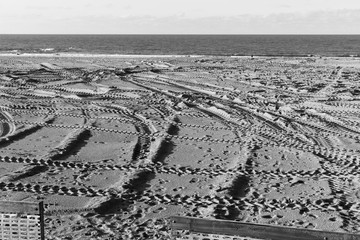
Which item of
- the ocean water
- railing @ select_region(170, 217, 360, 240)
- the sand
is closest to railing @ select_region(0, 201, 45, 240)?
railing @ select_region(170, 217, 360, 240)

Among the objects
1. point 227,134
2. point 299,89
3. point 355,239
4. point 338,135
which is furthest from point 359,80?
point 355,239

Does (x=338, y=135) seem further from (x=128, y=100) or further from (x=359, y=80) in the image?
(x=359, y=80)

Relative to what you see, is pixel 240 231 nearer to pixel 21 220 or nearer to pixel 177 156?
pixel 21 220

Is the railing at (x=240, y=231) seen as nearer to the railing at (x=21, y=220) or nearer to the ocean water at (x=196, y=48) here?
the railing at (x=21, y=220)

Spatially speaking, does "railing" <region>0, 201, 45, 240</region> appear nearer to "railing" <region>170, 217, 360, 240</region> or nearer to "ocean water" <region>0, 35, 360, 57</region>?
"railing" <region>170, 217, 360, 240</region>

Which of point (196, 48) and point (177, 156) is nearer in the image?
point (177, 156)

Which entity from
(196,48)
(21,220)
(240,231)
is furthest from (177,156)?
(196,48)
